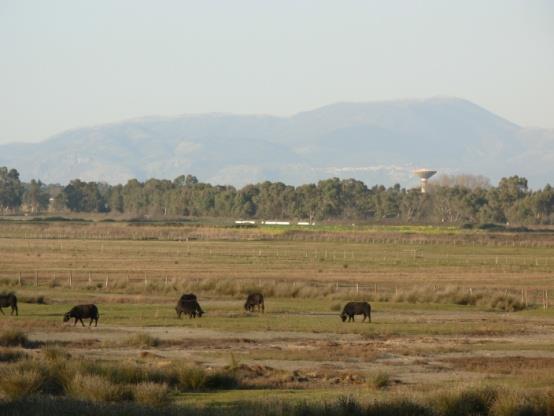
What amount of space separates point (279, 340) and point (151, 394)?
13980 millimetres

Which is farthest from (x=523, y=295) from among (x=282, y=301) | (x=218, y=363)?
(x=218, y=363)

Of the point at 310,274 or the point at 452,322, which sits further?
the point at 310,274

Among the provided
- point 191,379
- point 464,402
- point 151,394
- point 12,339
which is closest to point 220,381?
point 191,379

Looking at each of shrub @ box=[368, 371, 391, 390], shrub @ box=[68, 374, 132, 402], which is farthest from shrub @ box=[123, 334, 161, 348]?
shrub @ box=[68, 374, 132, 402]

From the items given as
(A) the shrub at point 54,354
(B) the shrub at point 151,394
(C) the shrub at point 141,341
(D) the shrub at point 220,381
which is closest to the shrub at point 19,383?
(B) the shrub at point 151,394

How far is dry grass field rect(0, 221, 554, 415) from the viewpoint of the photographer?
907 inches

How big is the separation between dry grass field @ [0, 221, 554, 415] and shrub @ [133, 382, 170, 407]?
0.17 ft

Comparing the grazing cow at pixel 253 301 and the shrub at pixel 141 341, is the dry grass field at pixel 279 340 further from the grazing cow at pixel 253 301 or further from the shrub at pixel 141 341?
the grazing cow at pixel 253 301

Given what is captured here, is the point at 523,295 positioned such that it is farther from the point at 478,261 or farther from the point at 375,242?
the point at 375,242

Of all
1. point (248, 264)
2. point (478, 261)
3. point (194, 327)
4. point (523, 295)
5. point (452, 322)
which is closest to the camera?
point (194, 327)

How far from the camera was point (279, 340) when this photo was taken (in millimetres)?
37031

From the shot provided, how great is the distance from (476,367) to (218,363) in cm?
699

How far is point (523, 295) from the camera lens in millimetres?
57906

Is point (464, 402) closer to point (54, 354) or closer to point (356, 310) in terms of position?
point (54, 354)
